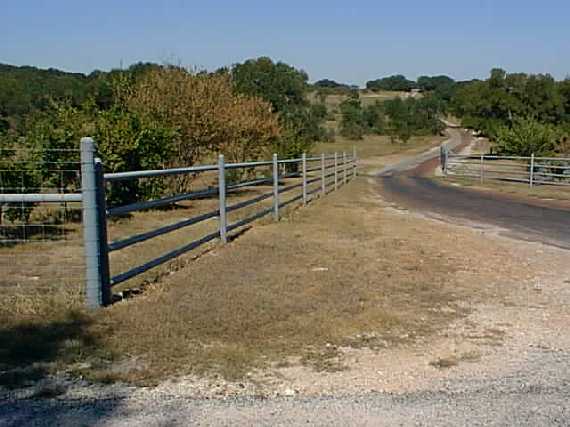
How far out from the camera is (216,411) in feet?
13.2

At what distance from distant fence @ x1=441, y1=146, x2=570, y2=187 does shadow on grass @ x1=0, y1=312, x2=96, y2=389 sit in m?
22.3

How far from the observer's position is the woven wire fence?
7.42 meters

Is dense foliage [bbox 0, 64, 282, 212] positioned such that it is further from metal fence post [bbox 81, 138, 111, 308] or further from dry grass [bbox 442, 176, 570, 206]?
dry grass [bbox 442, 176, 570, 206]

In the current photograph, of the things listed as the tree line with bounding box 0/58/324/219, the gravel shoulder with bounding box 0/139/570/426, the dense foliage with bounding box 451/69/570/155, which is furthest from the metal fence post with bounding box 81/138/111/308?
the dense foliage with bounding box 451/69/570/155

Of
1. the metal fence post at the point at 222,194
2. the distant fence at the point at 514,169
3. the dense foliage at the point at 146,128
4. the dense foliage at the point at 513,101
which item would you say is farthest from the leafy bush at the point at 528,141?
the metal fence post at the point at 222,194

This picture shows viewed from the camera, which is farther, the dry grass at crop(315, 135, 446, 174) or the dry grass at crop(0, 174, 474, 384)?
the dry grass at crop(315, 135, 446, 174)

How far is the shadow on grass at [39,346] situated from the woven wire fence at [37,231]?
0.65 metres

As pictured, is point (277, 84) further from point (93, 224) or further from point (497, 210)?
point (93, 224)

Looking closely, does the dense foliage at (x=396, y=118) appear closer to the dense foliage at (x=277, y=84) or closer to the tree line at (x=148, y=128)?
the dense foliage at (x=277, y=84)

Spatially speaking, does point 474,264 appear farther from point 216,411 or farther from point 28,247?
point 28,247

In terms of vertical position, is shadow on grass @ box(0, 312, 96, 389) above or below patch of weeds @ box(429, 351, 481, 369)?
above

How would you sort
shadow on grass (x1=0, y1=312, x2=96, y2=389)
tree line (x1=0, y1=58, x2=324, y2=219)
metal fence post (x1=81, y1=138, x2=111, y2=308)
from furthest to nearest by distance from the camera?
tree line (x1=0, y1=58, x2=324, y2=219) < metal fence post (x1=81, y1=138, x2=111, y2=308) < shadow on grass (x1=0, y1=312, x2=96, y2=389)

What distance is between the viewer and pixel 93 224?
6.32m

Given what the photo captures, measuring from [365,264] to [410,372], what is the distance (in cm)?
426
